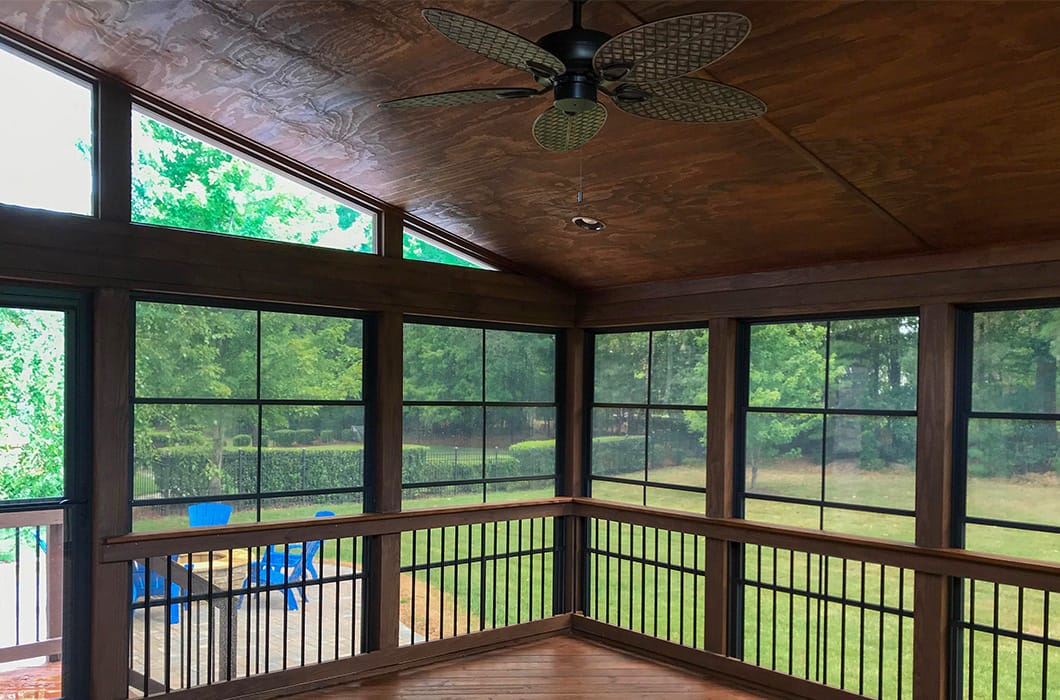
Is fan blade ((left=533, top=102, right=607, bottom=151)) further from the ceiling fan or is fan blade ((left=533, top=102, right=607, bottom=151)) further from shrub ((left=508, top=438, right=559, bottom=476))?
shrub ((left=508, top=438, right=559, bottom=476))

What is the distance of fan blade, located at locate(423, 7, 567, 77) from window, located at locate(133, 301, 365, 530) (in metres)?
2.89

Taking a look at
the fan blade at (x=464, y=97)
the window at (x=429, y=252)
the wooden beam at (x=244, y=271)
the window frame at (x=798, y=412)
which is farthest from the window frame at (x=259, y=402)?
the fan blade at (x=464, y=97)

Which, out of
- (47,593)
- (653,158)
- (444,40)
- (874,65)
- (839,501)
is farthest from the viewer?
(839,501)

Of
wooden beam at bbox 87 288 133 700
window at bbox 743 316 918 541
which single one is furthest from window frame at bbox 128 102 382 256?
window at bbox 743 316 918 541

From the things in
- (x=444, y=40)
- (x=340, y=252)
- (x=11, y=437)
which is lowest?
(x=11, y=437)

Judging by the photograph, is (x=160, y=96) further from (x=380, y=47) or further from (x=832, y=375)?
(x=832, y=375)

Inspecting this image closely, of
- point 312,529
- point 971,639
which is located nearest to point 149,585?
point 312,529

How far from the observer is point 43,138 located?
3.73m

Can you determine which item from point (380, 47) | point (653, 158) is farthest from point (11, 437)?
point (653, 158)

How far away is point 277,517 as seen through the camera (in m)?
4.50

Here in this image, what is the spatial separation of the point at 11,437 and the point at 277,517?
4.62 feet

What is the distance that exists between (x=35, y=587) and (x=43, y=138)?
2.23 m

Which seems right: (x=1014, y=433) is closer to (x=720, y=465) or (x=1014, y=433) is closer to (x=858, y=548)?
(x=858, y=548)

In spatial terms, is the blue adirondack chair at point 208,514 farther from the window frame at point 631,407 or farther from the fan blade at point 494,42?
the fan blade at point 494,42
